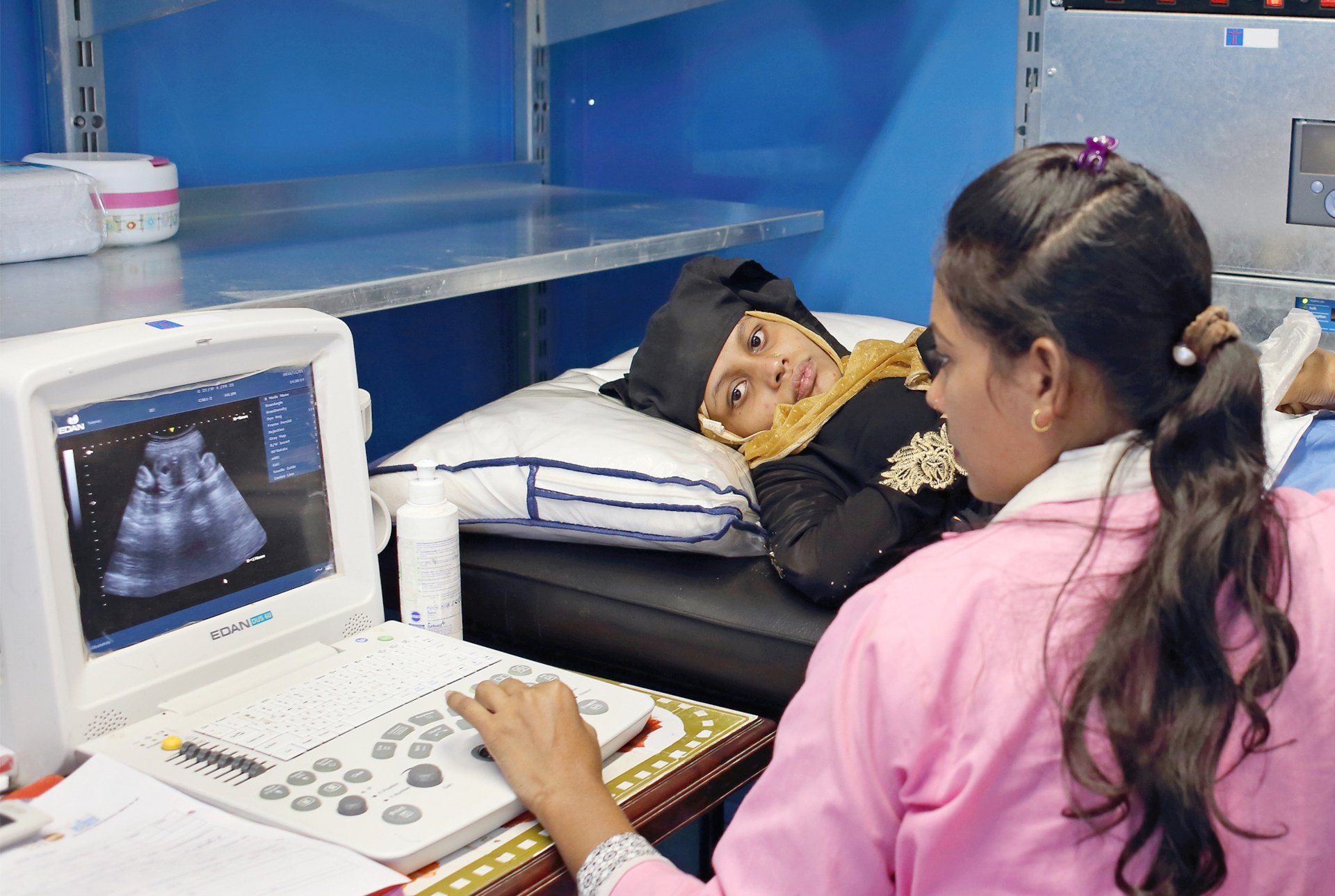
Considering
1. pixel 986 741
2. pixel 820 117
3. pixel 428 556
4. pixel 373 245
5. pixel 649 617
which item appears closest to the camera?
pixel 986 741

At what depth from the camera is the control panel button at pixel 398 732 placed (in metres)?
1.10

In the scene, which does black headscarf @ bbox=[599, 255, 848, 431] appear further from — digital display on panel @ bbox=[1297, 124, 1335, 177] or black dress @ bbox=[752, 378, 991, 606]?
digital display on panel @ bbox=[1297, 124, 1335, 177]

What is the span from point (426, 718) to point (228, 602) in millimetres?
218

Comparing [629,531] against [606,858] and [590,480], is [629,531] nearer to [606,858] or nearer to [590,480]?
[590,480]

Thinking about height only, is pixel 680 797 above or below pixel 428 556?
below

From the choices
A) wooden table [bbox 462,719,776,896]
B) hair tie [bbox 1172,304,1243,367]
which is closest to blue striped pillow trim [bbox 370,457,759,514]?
wooden table [bbox 462,719,776,896]

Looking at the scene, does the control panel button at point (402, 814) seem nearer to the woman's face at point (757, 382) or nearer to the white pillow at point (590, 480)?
the white pillow at point (590, 480)

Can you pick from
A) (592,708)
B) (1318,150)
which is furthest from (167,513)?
(1318,150)

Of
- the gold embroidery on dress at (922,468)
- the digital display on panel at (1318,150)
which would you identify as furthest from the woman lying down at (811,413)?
the digital display on panel at (1318,150)

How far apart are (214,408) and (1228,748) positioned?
0.85 meters

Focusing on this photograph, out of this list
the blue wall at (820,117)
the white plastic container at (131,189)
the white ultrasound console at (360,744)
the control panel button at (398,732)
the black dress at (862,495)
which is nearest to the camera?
the white ultrasound console at (360,744)

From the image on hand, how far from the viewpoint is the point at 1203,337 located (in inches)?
33.4

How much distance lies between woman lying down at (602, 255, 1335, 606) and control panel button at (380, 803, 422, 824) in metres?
0.59

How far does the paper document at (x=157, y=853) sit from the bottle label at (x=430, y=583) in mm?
367
